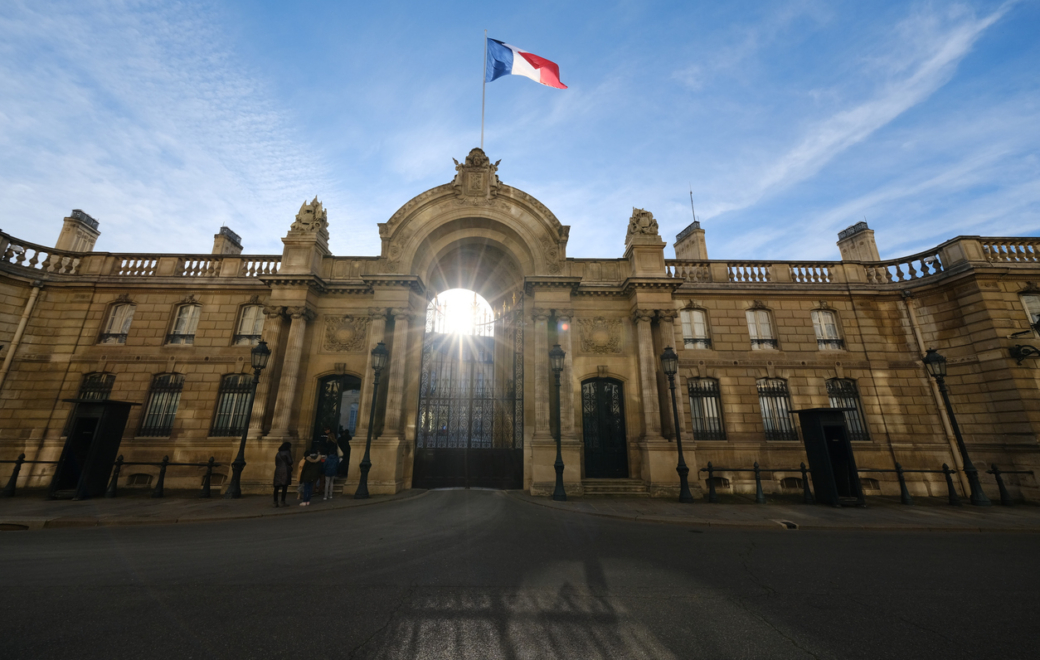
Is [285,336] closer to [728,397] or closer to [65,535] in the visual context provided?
[65,535]

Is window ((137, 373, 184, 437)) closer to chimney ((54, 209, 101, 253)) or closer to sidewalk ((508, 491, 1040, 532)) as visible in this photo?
chimney ((54, 209, 101, 253))

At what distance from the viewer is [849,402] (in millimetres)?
16000

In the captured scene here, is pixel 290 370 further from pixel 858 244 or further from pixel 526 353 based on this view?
pixel 858 244

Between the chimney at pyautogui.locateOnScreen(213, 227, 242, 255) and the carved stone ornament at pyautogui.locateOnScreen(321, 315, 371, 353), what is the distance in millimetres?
8407

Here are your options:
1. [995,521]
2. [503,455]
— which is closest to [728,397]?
[995,521]

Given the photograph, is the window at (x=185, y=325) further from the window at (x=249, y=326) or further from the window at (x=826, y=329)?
the window at (x=826, y=329)

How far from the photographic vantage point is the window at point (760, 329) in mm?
16734

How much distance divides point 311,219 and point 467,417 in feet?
36.8

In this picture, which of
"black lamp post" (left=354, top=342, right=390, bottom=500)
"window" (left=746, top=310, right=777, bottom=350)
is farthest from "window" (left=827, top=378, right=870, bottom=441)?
"black lamp post" (left=354, top=342, right=390, bottom=500)

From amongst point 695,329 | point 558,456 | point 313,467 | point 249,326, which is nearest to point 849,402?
point 695,329

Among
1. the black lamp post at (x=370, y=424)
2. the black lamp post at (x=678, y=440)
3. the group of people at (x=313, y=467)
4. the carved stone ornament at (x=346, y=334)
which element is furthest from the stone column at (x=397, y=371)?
the black lamp post at (x=678, y=440)

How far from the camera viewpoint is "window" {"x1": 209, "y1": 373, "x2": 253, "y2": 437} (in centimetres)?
1535

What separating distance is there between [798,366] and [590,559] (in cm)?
1468

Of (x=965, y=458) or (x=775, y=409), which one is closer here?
(x=965, y=458)
